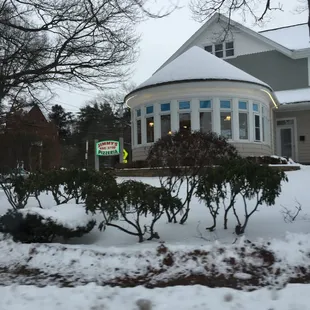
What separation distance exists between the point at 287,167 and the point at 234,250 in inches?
402

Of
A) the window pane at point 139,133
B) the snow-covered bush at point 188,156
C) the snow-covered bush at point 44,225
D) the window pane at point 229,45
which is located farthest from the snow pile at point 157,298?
the window pane at point 229,45

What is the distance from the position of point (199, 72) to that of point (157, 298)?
13380 mm

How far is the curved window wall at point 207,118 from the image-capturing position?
640 inches

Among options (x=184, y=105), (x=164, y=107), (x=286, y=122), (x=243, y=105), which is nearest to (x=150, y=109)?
(x=164, y=107)

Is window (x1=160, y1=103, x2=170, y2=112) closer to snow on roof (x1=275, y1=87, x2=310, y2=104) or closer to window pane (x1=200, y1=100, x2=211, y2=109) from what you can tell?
window pane (x1=200, y1=100, x2=211, y2=109)

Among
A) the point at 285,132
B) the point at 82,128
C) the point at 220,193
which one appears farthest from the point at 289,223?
the point at 82,128

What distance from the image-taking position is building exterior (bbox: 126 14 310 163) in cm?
1625

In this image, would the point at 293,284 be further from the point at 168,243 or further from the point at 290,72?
the point at 290,72

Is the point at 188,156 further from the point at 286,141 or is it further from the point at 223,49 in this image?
the point at 223,49

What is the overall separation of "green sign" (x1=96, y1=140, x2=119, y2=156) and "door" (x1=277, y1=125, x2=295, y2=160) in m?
9.17

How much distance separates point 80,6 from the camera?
10461 mm

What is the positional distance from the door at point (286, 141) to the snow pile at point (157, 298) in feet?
60.0

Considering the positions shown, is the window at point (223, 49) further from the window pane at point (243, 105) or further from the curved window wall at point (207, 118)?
the window pane at point (243, 105)

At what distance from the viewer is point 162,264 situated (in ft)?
17.9
